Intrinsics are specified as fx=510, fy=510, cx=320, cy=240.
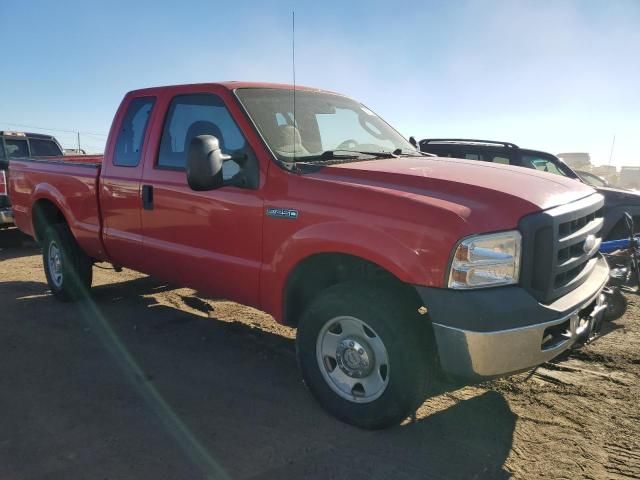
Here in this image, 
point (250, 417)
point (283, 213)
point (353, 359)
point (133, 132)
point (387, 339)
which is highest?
point (133, 132)

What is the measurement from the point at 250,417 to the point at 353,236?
4.39ft

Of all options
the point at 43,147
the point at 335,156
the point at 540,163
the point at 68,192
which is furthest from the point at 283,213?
the point at 43,147

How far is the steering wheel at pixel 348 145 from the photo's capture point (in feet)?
12.5

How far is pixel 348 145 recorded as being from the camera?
3881mm

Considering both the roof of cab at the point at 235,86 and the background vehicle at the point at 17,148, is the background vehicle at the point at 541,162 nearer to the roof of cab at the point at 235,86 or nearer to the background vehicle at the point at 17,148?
the roof of cab at the point at 235,86

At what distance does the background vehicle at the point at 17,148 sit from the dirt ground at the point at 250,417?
475cm

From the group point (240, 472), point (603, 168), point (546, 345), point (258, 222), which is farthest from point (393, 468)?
point (603, 168)

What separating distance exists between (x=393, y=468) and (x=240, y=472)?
79 centimetres

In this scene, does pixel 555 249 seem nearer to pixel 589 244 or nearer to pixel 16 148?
pixel 589 244

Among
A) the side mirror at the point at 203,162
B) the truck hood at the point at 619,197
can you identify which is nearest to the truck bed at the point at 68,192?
the side mirror at the point at 203,162

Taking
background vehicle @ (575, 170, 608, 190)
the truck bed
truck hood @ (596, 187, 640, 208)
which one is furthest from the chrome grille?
background vehicle @ (575, 170, 608, 190)

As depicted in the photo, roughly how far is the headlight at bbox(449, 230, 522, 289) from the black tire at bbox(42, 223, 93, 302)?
14.1ft

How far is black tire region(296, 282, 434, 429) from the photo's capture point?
277cm

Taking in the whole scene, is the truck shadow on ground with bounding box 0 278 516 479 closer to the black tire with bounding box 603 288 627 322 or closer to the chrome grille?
the chrome grille
